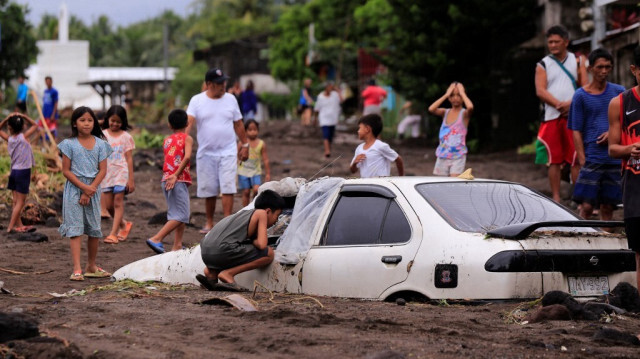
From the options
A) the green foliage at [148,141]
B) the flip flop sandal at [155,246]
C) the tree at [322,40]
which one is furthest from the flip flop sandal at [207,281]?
the tree at [322,40]

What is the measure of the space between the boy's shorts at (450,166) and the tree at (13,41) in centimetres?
3929

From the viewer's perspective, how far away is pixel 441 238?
281 inches

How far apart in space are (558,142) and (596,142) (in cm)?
165

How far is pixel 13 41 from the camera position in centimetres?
A: 4888

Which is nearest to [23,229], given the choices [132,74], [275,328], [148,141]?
[275,328]

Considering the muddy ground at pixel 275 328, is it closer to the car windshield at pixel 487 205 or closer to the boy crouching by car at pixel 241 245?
the boy crouching by car at pixel 241 245

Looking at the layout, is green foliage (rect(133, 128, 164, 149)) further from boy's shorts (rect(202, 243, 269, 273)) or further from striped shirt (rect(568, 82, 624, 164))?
boy's shorts (rect(202, 243, 269, 273))

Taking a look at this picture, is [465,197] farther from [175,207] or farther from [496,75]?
[496,75]

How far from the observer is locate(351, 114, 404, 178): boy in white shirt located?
1078 centimetres

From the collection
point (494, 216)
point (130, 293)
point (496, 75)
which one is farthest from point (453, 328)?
point (496, 75)

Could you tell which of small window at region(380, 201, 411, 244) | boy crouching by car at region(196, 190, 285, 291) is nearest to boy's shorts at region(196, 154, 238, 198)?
boy crouching by car at region(196, 190, 285, 291)

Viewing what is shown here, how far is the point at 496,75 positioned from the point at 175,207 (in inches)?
728

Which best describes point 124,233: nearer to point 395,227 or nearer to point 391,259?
point 395,227

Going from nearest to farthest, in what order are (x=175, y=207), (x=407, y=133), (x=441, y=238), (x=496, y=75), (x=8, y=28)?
(x=441, y=238) → (x=175, y=207) → (x=496, y=75) → (x=407, y=133) → (x=8, y=28)
